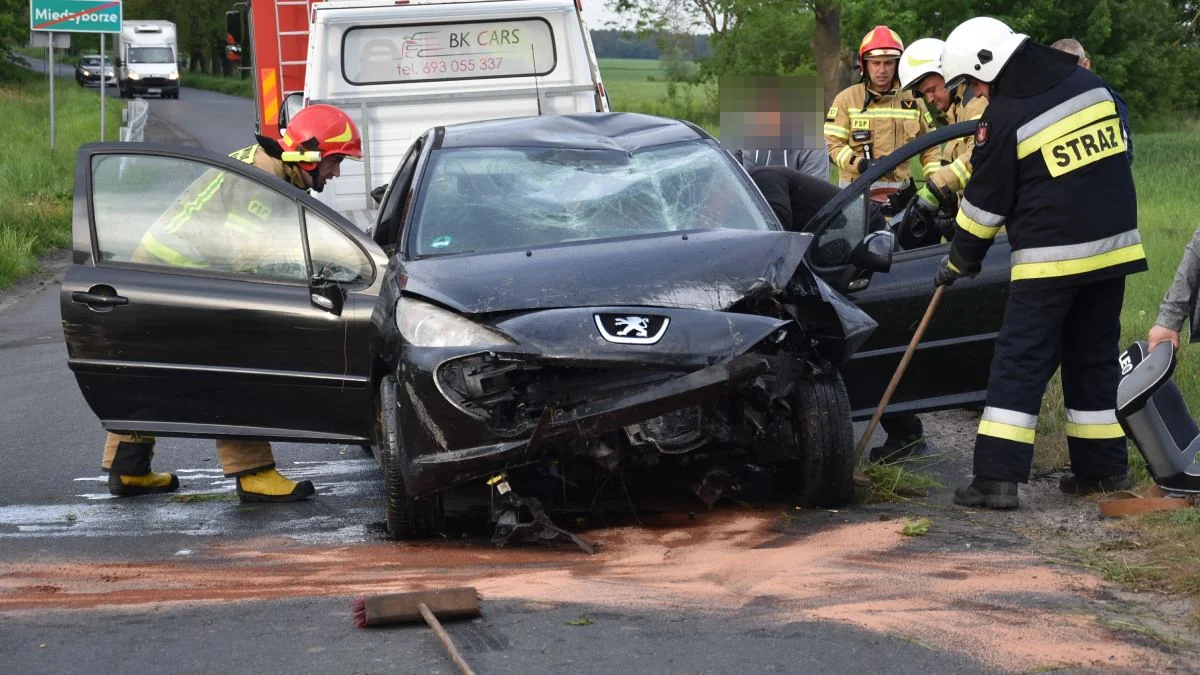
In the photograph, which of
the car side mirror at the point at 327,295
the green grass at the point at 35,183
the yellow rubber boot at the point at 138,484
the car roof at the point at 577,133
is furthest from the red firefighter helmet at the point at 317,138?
the green grass at the point at 35,183

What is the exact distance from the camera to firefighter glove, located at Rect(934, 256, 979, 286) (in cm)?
654

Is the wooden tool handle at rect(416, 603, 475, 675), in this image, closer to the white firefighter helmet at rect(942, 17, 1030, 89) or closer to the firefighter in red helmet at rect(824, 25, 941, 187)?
the white firefighter helmet at rect(942, 17, 1030, 89)

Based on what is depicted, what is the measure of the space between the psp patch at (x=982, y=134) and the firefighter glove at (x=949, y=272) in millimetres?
508

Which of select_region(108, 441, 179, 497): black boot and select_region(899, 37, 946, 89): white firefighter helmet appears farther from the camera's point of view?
select_region(899, 37, 946, 89): white firefighter helmet

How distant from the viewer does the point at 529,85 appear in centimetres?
1264

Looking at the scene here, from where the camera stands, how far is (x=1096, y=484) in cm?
666

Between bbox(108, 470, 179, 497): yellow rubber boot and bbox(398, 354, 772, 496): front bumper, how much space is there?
8.05 feet

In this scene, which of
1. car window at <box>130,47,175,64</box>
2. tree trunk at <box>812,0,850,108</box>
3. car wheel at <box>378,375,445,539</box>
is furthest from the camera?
car window at <box>130,47,175,64</box>

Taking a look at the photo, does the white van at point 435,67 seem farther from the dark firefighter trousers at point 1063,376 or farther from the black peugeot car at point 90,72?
the black peugeot car at point 90,72

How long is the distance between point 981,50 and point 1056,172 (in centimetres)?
57

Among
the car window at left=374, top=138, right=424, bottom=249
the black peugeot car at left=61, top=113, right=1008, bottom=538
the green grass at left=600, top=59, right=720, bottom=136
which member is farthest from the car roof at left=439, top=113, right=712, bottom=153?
the green grass at left=600, top=59, right=720, bottom=136

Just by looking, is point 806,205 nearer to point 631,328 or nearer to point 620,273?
point 620,273

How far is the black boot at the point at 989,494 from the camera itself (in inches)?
251

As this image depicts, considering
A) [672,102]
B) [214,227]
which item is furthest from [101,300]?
[672,102]
